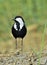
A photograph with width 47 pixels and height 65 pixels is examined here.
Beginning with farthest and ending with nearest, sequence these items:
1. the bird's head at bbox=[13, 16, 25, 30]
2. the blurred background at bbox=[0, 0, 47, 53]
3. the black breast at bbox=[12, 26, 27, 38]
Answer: the blurred background at bbox=[0, 0, 47, 53], the black breast at bbox=[12, 26, 27, 38], the bird's head at bbox=[13, 16, 25, 30]

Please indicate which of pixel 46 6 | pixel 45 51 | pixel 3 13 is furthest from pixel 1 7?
pixel 45 51

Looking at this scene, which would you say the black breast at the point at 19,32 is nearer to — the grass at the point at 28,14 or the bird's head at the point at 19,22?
the bird's head at the point at 19,22

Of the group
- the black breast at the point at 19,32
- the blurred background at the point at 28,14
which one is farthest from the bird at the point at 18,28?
the blurred background at the point at 28,14

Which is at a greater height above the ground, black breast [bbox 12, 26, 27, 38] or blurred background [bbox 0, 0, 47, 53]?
black breast [bbox 12, 26, 27, 38]

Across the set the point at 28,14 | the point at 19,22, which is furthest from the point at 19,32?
the point at 28,14

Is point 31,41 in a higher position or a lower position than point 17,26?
lower

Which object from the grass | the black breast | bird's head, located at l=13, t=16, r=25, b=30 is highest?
bird's head, located at l=13, t=16, r=25, b=30

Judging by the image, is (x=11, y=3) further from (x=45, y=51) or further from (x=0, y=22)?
(x=45, y=51)

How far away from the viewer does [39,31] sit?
51.6 feet

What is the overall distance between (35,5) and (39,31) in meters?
0.85

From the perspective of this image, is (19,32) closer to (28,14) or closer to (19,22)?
(19,22)

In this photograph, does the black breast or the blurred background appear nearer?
the black breast

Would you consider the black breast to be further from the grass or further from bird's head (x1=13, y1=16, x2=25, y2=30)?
the grass

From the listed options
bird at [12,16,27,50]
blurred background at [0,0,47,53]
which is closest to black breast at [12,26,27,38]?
bird at [12,16,27,50]
